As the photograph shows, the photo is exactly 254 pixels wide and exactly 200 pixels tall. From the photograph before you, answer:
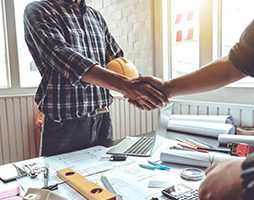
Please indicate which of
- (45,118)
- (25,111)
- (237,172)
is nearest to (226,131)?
(45,118)

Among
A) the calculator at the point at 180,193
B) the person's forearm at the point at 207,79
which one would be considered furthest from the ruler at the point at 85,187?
the person's forearm at the point at 207,79

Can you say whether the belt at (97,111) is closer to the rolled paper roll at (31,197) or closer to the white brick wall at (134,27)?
the rolled paper roll at (31,197)

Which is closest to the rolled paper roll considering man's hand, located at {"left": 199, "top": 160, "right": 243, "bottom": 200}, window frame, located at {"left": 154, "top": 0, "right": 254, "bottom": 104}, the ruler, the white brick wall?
the ruler

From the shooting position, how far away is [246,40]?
2.65 ft

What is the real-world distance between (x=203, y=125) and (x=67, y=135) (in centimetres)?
77

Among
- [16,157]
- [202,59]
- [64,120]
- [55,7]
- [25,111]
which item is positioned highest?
[55,7]

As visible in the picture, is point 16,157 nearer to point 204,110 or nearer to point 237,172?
point 204,110

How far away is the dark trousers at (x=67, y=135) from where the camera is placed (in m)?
1.24

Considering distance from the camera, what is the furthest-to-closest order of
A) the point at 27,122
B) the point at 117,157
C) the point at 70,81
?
1. the point at 27,122
2. the point at 70,81
3. the point at 117,157

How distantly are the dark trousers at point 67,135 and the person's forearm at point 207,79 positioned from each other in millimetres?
405

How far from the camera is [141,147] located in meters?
1.19

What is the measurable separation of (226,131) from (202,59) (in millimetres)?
845

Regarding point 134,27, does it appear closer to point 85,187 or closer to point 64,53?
point 64,53

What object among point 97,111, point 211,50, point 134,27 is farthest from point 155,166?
point 134,27
